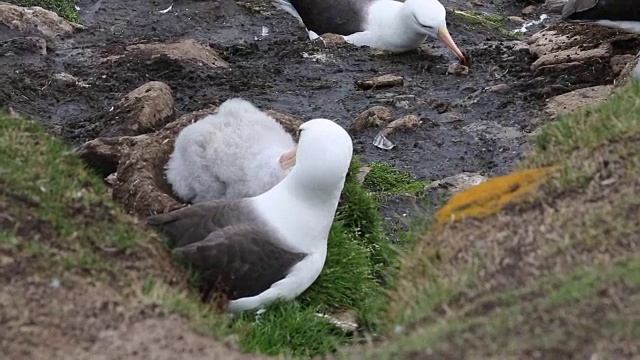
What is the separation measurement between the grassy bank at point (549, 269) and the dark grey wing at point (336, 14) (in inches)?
322

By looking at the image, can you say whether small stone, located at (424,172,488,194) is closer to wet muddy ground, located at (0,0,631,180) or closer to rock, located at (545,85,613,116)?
wet muddy ground, located at (0,0,631,180)

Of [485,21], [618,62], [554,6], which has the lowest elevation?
[485,21]

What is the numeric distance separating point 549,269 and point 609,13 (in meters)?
7.19

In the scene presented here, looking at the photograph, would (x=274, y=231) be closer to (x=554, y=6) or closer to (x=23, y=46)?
(x=23, y=46)

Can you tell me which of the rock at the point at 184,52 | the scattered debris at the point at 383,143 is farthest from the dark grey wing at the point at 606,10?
the rock at the point at 184,52

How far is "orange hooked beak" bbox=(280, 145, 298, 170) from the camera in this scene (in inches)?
265

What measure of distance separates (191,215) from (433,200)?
2.80 metres

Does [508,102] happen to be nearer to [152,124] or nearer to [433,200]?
[433,200]

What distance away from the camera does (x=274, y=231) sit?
20.2ft

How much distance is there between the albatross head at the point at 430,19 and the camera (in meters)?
12.8

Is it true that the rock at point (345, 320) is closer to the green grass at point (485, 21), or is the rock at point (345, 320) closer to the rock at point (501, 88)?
the rock at point (501, 88)

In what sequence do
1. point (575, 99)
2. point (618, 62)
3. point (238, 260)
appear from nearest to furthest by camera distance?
point (238, 260)
point (575, 99)
point (618, 62)

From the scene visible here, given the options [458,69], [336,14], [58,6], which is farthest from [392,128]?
[58,6]

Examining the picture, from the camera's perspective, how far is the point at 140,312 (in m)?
4.64
